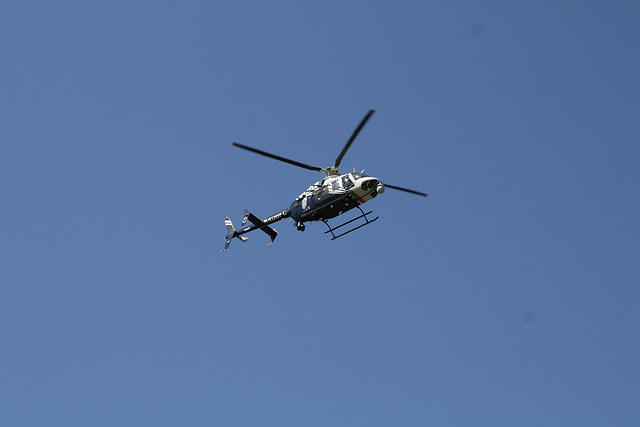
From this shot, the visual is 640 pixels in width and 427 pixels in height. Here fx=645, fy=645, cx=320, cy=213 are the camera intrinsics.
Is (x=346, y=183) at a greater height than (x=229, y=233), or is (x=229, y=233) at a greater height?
(x=229, y=233)

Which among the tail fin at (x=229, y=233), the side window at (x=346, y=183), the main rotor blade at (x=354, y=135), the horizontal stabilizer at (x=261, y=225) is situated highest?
the tail fin at (x=229, y=233)

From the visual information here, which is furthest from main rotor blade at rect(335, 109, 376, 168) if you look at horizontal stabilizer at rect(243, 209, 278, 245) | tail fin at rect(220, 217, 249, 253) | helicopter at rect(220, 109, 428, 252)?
tail fin at rect(220, 217, 249, 253)

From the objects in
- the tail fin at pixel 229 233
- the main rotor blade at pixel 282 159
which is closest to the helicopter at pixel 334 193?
the main rotor blade at pixel 282 159

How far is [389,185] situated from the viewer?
Answer: 3133 cm

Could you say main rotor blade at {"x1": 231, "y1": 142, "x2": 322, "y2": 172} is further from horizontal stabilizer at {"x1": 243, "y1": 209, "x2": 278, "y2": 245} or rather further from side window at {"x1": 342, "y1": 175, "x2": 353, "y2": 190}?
horizontal stabilizer at {"x1": 243, "y1": 209, "x2": 278, "y2": 245}

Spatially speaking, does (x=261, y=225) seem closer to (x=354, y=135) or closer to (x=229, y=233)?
(x=229, y=233)

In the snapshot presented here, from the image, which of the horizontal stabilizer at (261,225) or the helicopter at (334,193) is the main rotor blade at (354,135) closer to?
the helicopter at (334,193)

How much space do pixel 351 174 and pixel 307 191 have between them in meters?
3.03

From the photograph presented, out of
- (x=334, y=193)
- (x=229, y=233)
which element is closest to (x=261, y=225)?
(x=229, y=233)

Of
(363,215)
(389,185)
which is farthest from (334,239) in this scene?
(389,185)

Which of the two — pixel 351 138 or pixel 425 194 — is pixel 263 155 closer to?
pixel 351 138

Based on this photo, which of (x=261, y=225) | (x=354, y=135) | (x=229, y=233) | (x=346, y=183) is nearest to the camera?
(x=354, y=135)

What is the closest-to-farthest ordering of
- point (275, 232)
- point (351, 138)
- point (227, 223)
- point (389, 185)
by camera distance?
point (351, 138) → point (389, 185) → point (275, 232) → point (227, 223)

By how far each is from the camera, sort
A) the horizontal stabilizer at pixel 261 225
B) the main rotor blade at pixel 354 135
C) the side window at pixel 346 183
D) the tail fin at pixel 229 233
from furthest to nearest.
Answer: the tail fin at pixel 229 233 < the horizontal stabilizer at pixel 261 225 < the side window at pixel 346 183 < the main rotor blade at pixel 354 135
